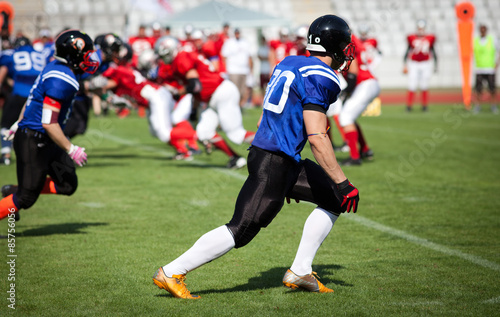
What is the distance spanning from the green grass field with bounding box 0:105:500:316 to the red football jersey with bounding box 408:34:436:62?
7.87 metres

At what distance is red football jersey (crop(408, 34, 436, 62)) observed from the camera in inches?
624

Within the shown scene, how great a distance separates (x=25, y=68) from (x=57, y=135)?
4.21m

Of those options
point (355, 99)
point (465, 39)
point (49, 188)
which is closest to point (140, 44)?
point (355, 99)

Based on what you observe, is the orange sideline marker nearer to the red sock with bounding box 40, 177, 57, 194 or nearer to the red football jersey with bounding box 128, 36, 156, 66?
the red football jersey with bounding box 128, 36, 156, 66

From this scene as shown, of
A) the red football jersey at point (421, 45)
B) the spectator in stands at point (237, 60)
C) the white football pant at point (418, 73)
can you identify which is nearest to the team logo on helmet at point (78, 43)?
the spectator in stands at point (237, 60)

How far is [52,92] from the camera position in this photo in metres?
4.36

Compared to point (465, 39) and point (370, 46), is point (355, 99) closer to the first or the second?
point (370, 46)

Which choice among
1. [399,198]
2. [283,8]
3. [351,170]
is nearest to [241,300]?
[399,198]

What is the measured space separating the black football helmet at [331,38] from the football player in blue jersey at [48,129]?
1961mm

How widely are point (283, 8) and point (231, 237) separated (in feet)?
83.7

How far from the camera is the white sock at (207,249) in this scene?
10.7 ft

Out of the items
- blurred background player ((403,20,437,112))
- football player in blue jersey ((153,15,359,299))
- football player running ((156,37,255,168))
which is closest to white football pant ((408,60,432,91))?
blurred background player ((403,20,437,112))

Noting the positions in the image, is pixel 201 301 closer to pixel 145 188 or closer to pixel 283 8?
pixel 145 188

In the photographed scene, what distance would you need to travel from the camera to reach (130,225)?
17.0 ft
